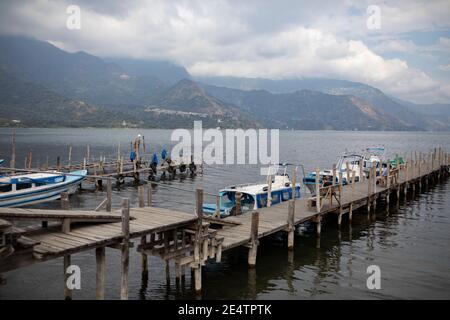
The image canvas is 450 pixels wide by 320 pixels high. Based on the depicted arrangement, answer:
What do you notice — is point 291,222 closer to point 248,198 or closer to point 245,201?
point 248,198

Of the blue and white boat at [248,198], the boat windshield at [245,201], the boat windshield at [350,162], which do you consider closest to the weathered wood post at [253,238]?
→ the blue and white boat at [248,198]

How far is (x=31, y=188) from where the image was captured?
29.0m

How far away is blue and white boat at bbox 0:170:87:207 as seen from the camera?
2736 centimetres

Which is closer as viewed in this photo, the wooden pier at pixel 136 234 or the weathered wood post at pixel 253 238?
the wooden pier at pixel 136 234

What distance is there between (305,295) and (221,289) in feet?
11.4

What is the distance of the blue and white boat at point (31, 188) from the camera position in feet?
89.8

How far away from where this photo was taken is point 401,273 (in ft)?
61.0

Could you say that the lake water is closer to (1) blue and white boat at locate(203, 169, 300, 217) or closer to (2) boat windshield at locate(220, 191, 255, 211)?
(1) blue and white boat at locate(203, 169, 300, 217)

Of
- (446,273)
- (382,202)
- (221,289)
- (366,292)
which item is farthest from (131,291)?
(382,202)

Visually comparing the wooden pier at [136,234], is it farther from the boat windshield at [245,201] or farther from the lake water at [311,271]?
the boat windshield at [245,201]

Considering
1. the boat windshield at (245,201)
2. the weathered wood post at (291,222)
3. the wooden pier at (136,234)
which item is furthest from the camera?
the boat windshield at (245,201)

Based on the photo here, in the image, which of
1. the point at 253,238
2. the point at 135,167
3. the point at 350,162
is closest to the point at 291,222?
the point at 253,238

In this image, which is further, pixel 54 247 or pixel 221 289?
pixel 221 289
